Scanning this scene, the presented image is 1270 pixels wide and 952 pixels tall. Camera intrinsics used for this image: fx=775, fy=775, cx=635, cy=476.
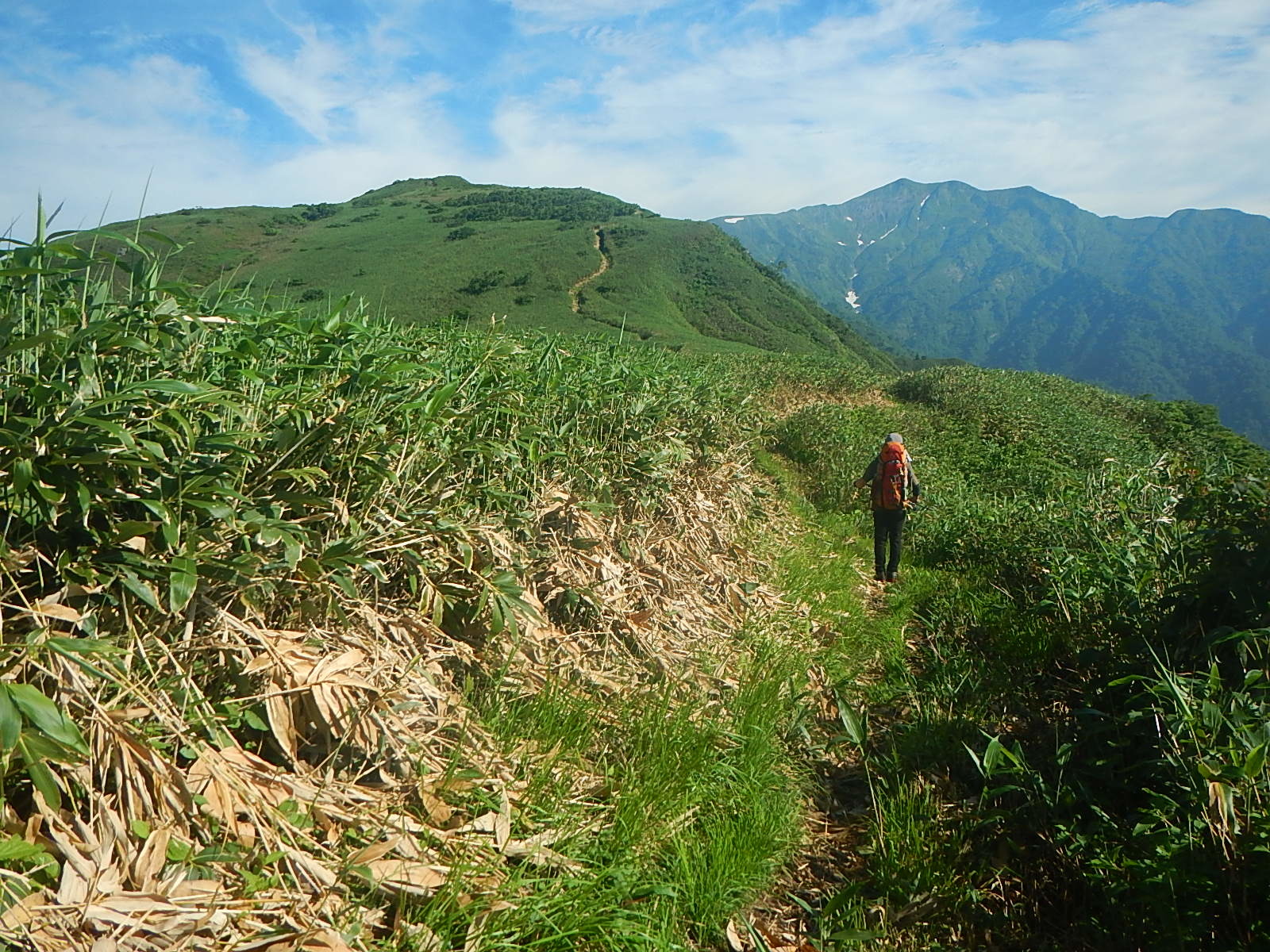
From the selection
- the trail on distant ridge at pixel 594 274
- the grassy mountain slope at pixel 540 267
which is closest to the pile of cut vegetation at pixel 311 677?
the grassy mountain slope at pixel 540 267

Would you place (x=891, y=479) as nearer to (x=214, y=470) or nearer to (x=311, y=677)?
(x=311, y=677)

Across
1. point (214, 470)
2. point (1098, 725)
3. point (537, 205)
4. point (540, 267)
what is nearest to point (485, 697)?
point (214, 470)

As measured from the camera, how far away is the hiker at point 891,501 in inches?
304

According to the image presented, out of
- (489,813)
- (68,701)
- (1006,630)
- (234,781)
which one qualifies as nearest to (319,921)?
(234,781)

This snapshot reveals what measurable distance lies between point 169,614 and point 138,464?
0.55 meters

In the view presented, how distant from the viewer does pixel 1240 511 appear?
366cm

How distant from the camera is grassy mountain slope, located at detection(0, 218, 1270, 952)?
2.19 m

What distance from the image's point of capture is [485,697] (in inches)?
133

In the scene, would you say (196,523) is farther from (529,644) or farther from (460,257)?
(460,257)

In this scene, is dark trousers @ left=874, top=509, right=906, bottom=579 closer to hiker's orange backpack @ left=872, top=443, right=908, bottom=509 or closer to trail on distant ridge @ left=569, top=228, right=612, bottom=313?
hiker's orange backpack @ left=872, top=443, right=908, bottom=509

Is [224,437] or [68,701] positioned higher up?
[224,437]

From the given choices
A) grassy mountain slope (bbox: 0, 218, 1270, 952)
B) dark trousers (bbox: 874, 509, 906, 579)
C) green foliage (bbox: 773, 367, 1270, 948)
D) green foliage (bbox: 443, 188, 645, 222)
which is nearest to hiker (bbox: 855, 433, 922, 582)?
dark trousers (bbox: 874, 509, 906, 579)

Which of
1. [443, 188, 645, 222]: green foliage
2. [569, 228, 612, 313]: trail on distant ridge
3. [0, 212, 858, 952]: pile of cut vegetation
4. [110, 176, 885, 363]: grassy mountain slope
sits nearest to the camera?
[0, 212, 858, 952]: pile of cut vegetation

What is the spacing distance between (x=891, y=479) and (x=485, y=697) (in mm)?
5551
